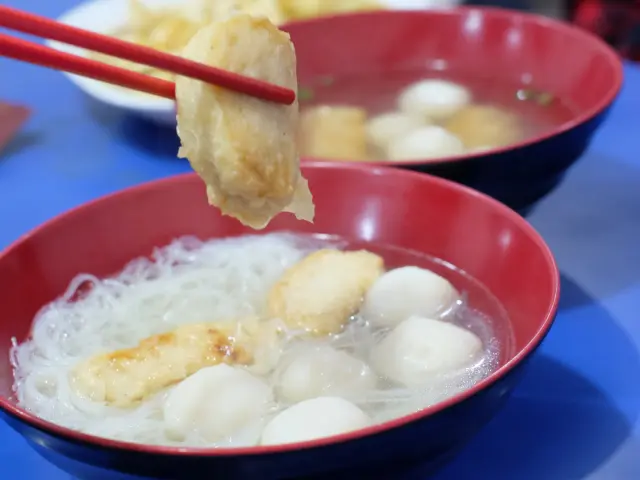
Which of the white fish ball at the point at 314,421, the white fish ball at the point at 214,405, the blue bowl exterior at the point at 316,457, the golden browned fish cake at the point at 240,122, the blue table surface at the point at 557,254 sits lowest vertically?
the blue table surface at the point at 557,254

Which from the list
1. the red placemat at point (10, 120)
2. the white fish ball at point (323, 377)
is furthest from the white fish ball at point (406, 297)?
the red placemat at point (10, 120)

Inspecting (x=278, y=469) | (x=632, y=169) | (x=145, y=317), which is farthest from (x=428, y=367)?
(x=632, y=169)

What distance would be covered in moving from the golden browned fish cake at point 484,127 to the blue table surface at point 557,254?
14 cm

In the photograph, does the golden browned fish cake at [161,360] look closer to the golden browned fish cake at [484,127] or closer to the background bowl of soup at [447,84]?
the background bowl of soup at [447,84]

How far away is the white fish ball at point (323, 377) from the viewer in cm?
92

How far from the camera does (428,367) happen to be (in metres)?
0.94

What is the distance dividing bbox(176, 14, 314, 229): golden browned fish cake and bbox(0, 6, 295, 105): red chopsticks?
0.02 metres

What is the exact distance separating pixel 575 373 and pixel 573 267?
10.1 inches

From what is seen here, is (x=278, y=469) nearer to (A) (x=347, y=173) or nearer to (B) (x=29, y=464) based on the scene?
(B) (x=29, y=464)

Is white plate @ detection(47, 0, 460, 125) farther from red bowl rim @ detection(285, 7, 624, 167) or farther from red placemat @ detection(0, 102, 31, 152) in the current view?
red bowl rim @ detection(285, 7, 624, 167)

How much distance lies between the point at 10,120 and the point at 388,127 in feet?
2.87

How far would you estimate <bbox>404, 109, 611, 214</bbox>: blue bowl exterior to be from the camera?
1146mm

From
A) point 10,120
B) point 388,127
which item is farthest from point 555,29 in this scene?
point 10,120

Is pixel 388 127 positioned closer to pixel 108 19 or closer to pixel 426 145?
pixel 426 145
